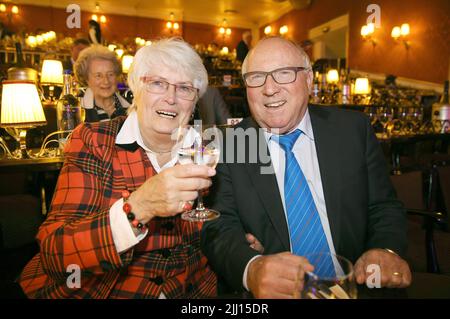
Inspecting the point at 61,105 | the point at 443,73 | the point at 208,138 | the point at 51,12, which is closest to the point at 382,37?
the point at 443,73

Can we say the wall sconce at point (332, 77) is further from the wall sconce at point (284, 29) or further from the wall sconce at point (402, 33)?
the wall sconce at point (284, 29)

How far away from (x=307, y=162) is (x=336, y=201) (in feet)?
0.74

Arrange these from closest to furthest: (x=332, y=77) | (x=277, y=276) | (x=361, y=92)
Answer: (x=277, y=276), (x=361, y=92), (x=332, y=77)

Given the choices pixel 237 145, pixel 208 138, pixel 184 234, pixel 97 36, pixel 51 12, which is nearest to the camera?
pixel 208 138

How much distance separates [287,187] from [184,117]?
1.79 feet

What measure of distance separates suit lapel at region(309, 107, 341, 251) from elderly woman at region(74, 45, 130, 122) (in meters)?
2.39

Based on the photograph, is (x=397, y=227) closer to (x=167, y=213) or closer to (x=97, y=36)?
(x=167, y=213)

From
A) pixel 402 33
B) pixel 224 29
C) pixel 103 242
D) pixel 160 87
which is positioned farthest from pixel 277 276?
pixel 224 29

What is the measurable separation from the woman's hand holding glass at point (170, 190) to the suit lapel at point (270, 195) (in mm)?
505

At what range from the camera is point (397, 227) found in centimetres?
150

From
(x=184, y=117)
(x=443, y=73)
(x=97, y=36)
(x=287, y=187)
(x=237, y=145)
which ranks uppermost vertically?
(x=97, y=36)

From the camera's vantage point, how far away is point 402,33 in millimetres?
9570

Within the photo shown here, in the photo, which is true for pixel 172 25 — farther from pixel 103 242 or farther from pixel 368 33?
pixel 103 242

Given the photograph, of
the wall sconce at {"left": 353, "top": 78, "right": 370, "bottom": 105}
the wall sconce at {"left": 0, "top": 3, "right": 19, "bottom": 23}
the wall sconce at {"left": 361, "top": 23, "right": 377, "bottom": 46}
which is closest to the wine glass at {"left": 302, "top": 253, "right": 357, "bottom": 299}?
the wall sconce at {"left": 353, "top": 78, "right": 370, "bottom": 105}
